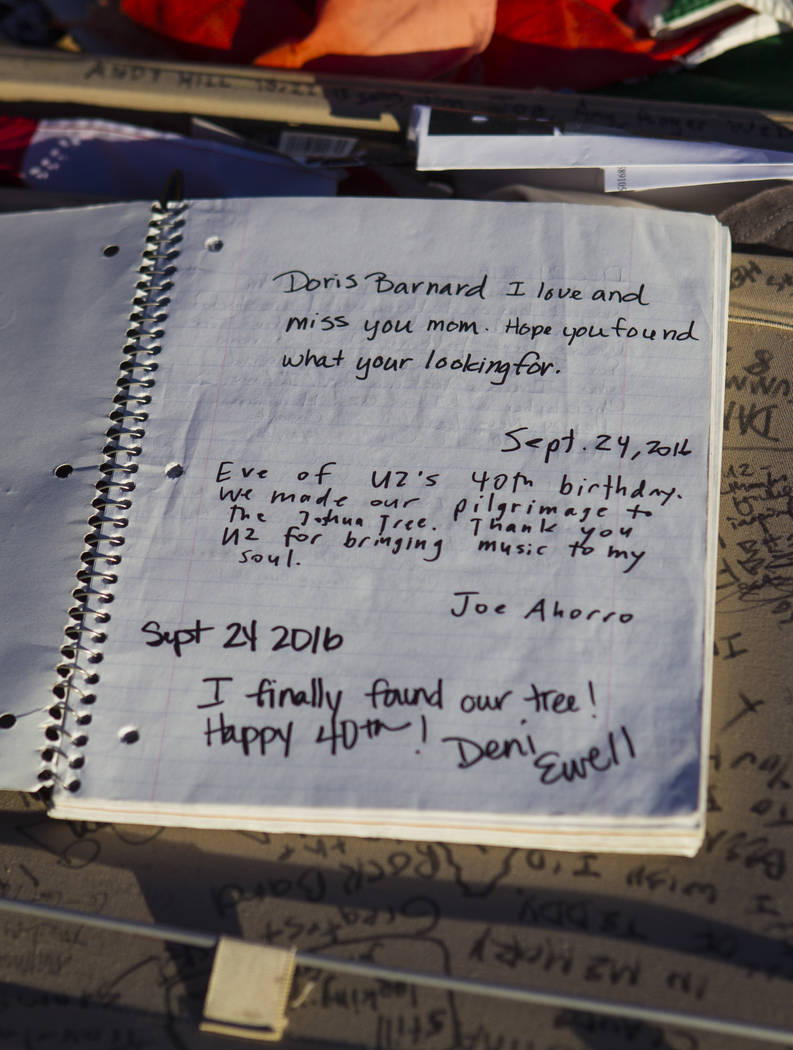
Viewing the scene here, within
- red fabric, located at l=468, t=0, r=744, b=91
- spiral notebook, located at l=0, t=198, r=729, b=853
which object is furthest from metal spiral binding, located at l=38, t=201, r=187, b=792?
red fabric, located at l=468, t=0, r=744, b=91

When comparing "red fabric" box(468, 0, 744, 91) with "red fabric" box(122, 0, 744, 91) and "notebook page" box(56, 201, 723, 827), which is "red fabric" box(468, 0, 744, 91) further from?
"notebook page" box(56, 201, 723, 827)

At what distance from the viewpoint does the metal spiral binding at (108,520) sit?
418mm

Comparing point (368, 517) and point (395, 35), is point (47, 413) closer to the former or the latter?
point (368, 517)

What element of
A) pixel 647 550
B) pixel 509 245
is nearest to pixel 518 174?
pixel 509 245

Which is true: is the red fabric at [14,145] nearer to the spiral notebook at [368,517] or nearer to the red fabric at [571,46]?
the spiral notebook at [368,517]

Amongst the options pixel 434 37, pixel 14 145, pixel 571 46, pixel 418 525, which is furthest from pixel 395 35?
pixel 418 525

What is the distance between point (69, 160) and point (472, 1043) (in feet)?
1.94

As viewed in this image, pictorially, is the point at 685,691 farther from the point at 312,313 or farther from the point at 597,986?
the point at 312,313

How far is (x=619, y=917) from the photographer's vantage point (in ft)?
1.27

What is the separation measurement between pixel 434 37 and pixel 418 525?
386 mm

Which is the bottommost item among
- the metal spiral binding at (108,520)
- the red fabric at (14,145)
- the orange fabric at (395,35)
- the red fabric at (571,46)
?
the metal spiral binding at (108,520)

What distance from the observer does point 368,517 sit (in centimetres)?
44

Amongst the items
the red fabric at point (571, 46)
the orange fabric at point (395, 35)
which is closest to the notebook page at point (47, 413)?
the orange fabric at point (395, 35)

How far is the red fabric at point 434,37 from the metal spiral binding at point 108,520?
0.19 metres
